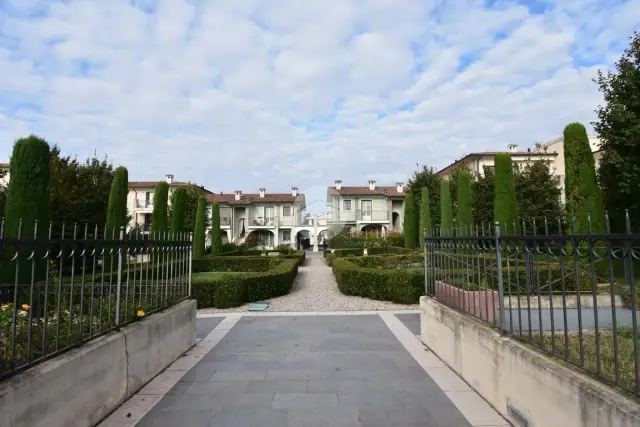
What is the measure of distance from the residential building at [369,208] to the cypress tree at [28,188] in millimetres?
32767

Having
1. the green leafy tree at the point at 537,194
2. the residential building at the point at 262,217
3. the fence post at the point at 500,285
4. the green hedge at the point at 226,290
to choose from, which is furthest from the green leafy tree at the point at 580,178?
the residential building at the point at 262,217

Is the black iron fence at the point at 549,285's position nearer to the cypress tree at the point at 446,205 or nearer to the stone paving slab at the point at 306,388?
the stone paving slab at the point at 306,388

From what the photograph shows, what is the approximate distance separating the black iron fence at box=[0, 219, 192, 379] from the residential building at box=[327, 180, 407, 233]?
1465 inches

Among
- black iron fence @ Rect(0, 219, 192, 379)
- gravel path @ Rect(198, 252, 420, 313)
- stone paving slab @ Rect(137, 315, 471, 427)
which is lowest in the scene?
gravel path @ Rect(198, 252, 420, 313)

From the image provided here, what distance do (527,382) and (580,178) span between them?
44.9 feet

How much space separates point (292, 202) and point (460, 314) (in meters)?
41.4

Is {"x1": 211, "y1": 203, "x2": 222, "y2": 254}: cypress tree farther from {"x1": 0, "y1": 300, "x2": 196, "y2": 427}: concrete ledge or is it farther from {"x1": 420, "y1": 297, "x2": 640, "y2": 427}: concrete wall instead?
{"x1": 420, "y1": 297, "x2": 640, "y2": 427}: concrete wall

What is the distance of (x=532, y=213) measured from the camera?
2389cm

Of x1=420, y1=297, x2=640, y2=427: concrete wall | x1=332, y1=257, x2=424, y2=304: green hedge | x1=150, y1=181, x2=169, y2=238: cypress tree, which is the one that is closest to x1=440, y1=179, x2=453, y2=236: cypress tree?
x1=332, y1=257, x2=424, y2=304: green hedge

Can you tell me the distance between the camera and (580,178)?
13688 millimetres

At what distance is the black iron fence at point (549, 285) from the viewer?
2.30m

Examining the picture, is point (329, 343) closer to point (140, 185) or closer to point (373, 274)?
point (373, 274)

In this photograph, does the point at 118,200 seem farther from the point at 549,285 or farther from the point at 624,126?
the point at 624,126

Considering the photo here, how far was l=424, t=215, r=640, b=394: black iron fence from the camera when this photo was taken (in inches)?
90.7
